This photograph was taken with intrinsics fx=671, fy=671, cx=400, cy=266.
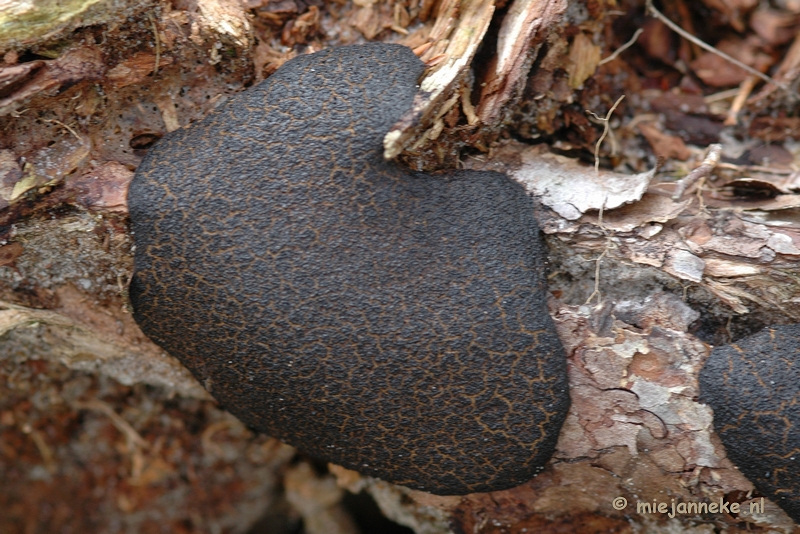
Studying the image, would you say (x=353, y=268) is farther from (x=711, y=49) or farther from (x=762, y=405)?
(x=711, y=49)

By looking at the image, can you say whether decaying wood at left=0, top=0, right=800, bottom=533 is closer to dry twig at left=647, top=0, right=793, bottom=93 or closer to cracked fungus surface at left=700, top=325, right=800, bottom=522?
cracked fungus surface at left=700, top=325, right=800, bottom=522

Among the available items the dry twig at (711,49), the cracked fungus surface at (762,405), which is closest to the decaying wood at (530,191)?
the cracked fungus surface at (762,405)

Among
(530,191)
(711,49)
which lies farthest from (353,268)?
(711,49)

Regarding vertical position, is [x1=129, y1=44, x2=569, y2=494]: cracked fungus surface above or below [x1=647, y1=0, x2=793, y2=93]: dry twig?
below

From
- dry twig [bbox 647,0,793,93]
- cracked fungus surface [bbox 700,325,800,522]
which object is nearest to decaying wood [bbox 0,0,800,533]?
cracked fungus surface [bbox 700,325,800,522]

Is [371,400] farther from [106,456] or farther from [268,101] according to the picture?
[106,456]

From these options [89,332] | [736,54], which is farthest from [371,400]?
[736,54]
